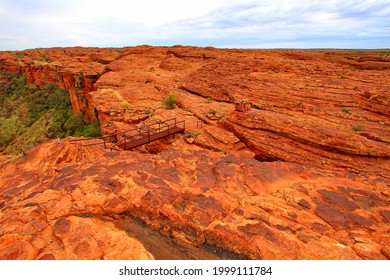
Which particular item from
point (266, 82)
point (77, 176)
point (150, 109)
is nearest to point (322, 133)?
point (266, 82)

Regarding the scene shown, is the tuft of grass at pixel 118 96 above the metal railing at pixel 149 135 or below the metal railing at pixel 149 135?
above

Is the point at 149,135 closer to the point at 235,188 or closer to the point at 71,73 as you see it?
the point at 235,188

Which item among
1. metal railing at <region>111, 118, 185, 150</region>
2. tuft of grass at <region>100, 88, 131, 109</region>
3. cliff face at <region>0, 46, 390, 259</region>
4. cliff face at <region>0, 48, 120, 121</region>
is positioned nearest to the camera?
cliff face at <region>0, 46, 390, 259</region>

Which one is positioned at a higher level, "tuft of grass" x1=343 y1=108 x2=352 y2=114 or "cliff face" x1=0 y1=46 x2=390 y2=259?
"tuft of grass" x1=343 y1=108 x2=352 y2=114

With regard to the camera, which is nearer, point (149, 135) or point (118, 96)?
point (149, 135)

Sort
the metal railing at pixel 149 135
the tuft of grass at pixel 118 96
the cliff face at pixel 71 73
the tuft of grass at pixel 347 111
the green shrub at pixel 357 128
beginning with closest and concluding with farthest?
1. the green shrub at pixel 357 128
2. the metal railing at pixel 149 135
3. the tuft of grass at pixel 347 111
4. the tuft of grass at pixel 118 96
5. the cliff face at pixel 71 73

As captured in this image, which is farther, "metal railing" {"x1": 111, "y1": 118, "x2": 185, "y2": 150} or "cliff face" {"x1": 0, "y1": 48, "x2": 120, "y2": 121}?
"cliff face" {"x1": 0, "y1": 48, "x2": 120, "y2": 121}

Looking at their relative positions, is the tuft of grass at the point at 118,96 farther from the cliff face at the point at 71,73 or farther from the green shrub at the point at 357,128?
the green shrub at the point at 357,128

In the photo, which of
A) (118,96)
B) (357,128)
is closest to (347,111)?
(357,128)

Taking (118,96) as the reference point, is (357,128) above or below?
above

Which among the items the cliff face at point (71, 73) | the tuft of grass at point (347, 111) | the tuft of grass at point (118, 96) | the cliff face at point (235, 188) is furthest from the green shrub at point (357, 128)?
the cliff face at point (71, 73)

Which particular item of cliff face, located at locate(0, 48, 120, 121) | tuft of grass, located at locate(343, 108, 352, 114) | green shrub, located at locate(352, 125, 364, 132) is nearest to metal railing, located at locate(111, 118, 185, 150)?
green shrub, located at locate(352, 125, 364, 132)

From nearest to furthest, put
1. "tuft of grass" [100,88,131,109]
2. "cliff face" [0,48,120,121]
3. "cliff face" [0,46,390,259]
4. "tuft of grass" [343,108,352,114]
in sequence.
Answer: "cliff face" [0,46,390,259]
"tuft of grass" [343,108,352,114]
"tuft of grass" [100,88,131,109]
"cliff face" [0,48,120,121]

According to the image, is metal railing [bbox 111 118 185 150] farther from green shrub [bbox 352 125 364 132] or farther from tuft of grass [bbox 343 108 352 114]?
A: tuft of grass [bbox 343 108 352 114]
